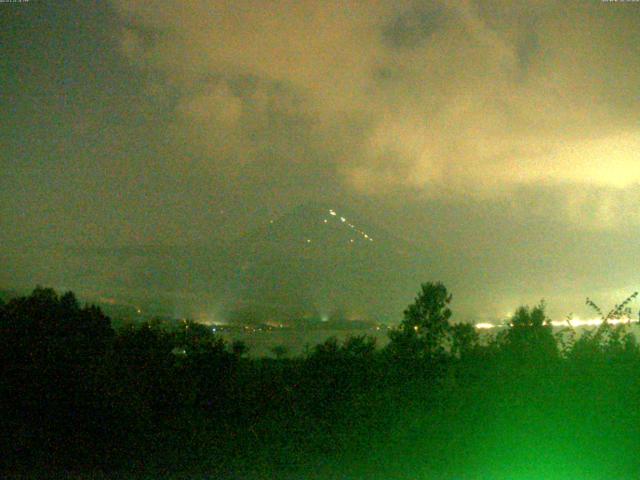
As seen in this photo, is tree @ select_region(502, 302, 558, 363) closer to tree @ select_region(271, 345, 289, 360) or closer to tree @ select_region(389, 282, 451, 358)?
tree @ select_region(389, 282, 451, 358)

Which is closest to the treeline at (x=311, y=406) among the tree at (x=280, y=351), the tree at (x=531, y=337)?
the tree at (x=531, y=337)

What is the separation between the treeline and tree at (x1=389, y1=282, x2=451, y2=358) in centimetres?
160

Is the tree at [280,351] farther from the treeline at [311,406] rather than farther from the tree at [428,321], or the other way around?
the tree at [428,321]

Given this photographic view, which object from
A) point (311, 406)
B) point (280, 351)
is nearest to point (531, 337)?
point (311, 406)

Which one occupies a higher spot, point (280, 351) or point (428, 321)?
point (428, 321)

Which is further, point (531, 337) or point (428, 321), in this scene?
point (428, 321)

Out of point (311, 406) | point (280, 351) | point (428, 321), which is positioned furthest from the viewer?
point (428, 321)

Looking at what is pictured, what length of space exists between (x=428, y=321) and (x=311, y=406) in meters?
4.91

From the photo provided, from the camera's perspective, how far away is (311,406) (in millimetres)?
10656

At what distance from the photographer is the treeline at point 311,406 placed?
8734 mm

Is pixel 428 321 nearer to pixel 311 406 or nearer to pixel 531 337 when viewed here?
pixel 531 337

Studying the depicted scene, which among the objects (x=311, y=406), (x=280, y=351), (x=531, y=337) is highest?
(x=531, y=337)

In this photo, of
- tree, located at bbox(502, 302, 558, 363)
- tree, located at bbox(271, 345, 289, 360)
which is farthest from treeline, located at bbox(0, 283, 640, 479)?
tree, located at bbox(271, 345, 289, 360)

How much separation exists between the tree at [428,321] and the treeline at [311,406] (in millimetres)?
1598
